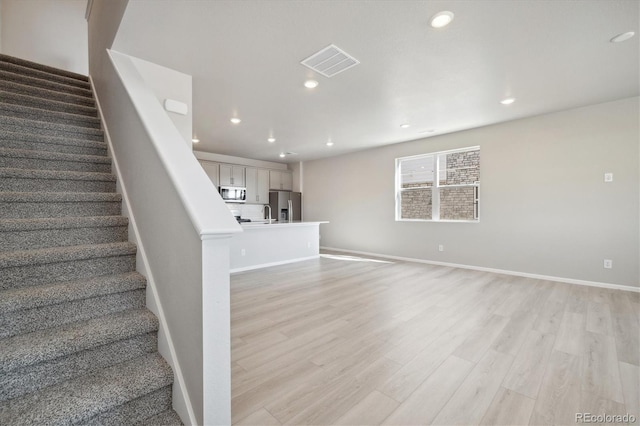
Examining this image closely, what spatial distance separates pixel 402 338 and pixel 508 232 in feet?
11.4

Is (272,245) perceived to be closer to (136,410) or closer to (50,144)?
(50,144)

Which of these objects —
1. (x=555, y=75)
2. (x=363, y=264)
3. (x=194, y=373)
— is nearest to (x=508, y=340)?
(x=194, y=373)

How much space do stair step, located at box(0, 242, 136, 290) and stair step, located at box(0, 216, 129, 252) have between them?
0.32 ft

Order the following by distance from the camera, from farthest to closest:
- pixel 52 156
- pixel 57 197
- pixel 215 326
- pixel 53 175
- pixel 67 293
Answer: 1. pixel 52 156
2. pixel 53 175
3. pixel 57 197
4. pixel 67 293
5. pixel 215 326

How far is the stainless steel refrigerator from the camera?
8016mm

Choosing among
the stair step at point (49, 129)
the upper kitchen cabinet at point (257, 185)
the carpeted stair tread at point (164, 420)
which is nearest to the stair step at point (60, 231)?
the stair step at point (49, 129)

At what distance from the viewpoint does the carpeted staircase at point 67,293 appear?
1218 mm

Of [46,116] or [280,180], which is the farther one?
[280,180]

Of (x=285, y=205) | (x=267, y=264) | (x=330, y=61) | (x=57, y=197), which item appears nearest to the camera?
(x=57, y=197)

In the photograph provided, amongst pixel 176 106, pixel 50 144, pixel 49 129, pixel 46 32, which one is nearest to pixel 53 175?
pixel 50 144

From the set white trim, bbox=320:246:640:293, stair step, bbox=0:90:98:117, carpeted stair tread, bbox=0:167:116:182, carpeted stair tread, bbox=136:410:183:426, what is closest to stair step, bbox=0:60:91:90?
stair step, bbox=0:90:98:117

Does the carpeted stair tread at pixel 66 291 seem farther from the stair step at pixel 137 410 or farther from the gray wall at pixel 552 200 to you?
the gray wall at pixel 552 200

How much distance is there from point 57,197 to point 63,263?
0.61 meters

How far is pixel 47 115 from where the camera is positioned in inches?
102
